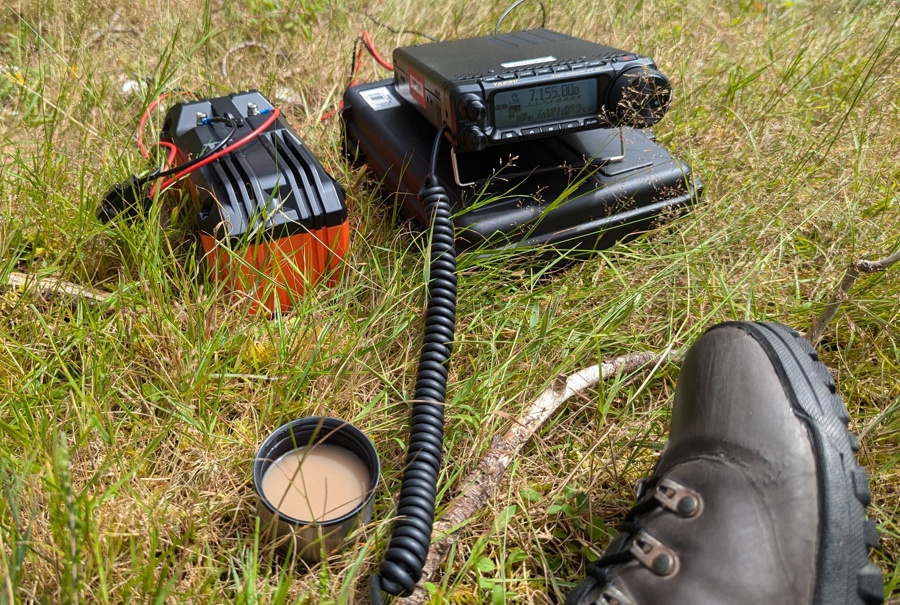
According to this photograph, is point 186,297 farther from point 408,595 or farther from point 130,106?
point 130,106

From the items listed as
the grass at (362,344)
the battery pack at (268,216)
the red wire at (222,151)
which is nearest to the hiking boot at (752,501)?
the grass at (362,344)

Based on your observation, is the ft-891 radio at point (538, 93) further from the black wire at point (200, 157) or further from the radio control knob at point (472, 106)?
the black wire at point (200, 157)

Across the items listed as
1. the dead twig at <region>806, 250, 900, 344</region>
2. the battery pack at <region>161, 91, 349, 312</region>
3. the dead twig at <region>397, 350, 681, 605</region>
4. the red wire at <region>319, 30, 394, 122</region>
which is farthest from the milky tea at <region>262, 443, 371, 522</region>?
the red wire at <region>319, 30, 394, 122</region>

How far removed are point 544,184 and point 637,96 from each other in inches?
12.1

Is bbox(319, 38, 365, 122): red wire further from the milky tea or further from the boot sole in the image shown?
the boot sole

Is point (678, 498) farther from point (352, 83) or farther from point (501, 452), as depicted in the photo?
point (352, 83)

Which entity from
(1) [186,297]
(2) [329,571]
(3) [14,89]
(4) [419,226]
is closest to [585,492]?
(2) [329,571]

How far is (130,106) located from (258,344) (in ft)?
3.79

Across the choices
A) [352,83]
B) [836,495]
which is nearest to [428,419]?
[836,495]

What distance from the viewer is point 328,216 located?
158cm

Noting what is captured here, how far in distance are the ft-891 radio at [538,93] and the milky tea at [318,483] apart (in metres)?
0.78

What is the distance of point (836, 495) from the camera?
1.03 metres

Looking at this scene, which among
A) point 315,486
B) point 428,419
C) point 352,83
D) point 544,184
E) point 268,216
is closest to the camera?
point 315,486

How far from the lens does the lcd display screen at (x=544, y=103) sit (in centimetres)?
159
